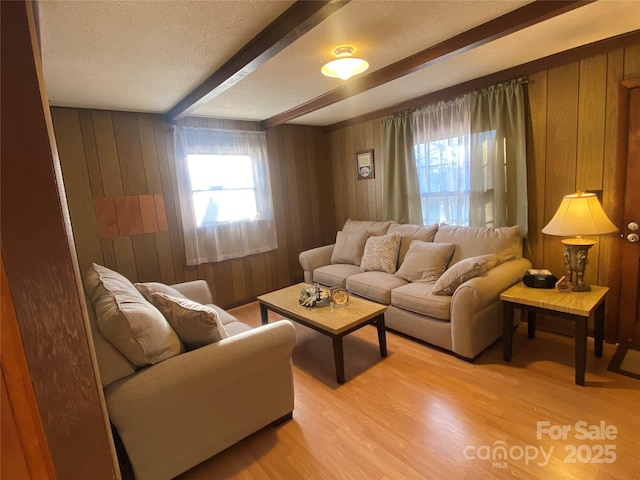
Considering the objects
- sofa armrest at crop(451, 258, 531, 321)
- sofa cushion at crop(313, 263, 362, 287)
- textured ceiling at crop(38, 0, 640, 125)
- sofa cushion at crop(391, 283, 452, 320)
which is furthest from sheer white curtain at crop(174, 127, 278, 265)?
sofa armrest at crop(451, 258, 531, 321)

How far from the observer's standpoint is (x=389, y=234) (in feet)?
11.9

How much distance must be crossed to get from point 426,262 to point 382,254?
55 centimetres

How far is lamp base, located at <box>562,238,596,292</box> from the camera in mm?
2338

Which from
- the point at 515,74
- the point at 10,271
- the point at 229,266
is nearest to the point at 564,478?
the point at 10,271

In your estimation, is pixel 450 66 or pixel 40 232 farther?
pixel 450 66

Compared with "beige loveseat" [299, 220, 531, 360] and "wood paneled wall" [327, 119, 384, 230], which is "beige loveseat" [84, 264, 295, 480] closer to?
"beige loveseat" [299, 220, 531, 360]

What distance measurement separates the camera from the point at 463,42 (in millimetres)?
2076

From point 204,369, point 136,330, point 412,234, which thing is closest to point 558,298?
point 412,234

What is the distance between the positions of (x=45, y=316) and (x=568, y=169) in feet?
11.2

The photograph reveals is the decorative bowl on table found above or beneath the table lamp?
beneath

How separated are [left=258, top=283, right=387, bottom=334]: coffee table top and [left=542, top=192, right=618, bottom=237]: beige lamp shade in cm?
139

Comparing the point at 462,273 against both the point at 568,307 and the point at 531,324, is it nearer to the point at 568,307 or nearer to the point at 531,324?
the point at 568,307

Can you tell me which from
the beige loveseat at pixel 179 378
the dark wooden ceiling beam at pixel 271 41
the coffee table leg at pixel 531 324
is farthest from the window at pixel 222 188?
the coffee table leg at pixel 531 324

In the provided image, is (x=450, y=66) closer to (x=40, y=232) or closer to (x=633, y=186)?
(x=633, y=186)
